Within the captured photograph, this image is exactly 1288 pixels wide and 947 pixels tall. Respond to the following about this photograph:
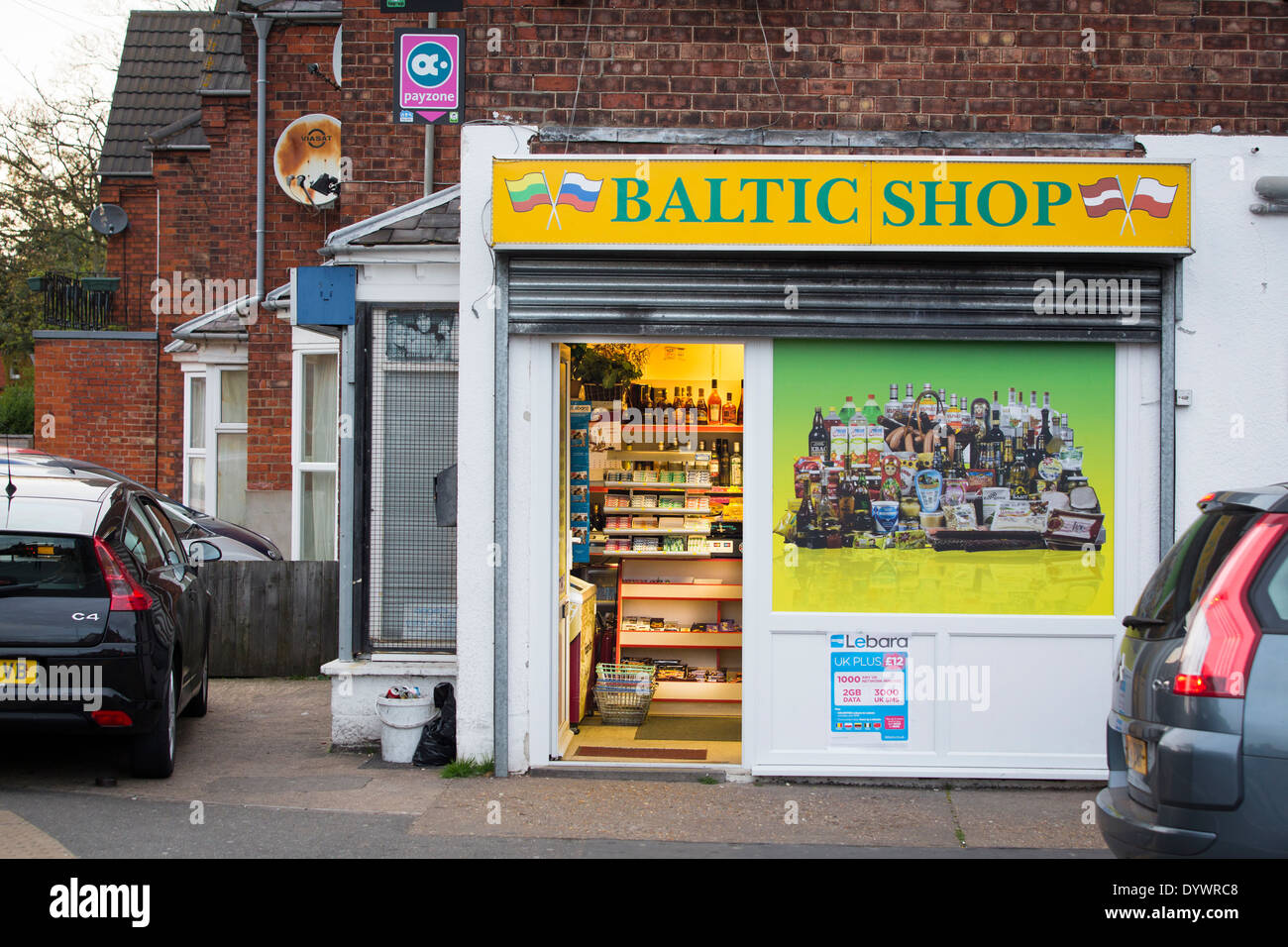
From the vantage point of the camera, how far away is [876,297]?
718 centimetres

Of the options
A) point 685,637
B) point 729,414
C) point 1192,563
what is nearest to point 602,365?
point 729,414

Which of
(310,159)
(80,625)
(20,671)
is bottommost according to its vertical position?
(20,671)

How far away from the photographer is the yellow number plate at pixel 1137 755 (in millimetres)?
4407

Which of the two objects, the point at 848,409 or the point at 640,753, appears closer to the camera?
the point at 848,409

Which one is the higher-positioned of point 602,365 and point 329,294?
point 329,294

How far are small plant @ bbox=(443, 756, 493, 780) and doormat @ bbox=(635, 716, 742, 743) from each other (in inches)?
57.6

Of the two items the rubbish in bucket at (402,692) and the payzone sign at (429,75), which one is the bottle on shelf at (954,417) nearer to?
the payzone sign at (429,75)

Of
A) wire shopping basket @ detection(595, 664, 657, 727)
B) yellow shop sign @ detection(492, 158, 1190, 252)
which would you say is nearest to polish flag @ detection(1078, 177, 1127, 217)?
yellow shop sign @ detection(492, 158, 1190, 252)

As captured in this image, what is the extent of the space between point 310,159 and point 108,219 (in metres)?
7.35

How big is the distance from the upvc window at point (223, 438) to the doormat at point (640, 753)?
33.3 ft

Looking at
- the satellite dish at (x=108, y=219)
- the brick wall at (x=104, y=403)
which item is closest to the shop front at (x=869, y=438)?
the brick wall at (x=104, y=403)

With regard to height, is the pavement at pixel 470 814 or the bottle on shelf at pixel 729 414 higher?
the bottle on shelf at pixel 729 414

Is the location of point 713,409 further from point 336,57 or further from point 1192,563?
point 336,57

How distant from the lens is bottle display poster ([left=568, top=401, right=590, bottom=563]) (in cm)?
928
